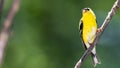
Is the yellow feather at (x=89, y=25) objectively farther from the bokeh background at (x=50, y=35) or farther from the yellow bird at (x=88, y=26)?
the bokeh background at (x=50, y=35)

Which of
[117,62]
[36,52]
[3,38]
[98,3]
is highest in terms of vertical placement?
[3,38]

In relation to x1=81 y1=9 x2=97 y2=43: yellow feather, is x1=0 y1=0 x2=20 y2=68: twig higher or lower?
higher

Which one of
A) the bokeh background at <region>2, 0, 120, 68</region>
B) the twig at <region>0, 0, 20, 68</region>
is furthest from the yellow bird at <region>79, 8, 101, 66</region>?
the bokeh background at <region>2, 0, 120, 68</region>

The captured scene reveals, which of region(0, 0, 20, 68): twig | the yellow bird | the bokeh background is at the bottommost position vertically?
the bokeh background

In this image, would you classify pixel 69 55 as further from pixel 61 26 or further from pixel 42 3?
pixel 42 3

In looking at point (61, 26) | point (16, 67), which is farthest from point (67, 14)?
point (16, 67)

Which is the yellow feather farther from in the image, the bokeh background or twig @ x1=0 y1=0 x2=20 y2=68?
the bokeh background

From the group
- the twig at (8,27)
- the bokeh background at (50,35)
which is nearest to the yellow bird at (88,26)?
the twig at (8,27)

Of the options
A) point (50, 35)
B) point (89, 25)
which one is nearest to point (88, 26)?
point (89, 25)

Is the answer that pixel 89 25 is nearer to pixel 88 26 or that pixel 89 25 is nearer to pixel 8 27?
pixel 88 26
